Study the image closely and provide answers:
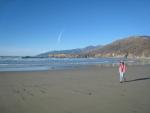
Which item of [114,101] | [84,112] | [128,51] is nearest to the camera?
[84,112]

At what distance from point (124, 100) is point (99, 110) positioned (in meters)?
1.99

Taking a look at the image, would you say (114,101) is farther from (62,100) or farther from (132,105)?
(62,100)

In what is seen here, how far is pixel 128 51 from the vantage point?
178000mm

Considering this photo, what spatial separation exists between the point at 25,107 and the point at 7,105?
0.85 m

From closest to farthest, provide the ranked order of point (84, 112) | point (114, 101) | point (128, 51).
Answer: point (84, 112)
point (114, 101)
point (128, 51)

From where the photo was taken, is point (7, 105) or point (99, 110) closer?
point (99, 110)

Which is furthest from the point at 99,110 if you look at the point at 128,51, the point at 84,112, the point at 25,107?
the point at 128,51

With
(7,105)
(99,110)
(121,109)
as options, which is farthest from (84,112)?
(7,105)

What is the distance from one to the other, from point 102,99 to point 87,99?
677 mm

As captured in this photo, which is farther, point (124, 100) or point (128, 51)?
point (128, 51)

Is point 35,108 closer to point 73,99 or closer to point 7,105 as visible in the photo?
point 7,105

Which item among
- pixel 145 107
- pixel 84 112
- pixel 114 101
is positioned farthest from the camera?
pixel 114 101

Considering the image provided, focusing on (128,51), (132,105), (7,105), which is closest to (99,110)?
(132,105)

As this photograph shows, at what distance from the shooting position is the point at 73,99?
31.7ft
